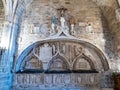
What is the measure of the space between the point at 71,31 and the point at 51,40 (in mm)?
834

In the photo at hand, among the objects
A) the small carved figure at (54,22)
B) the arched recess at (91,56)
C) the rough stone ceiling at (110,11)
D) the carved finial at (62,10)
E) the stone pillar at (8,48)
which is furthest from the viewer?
the carved finial at (62,10)

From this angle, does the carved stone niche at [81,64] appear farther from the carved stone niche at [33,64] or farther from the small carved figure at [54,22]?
the small carved figure at [54,22]

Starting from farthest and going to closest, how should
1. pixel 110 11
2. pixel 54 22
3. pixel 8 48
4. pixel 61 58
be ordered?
pixel 54 22, pixel 61 58, pixel 110 11, pixel 8 48

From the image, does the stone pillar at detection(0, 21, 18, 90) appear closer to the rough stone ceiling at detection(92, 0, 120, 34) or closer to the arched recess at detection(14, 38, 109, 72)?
the arched recess at detection(14, 38, 109, 72)

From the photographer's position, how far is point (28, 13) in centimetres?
670

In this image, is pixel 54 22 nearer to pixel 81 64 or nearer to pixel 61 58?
pixel 61 58

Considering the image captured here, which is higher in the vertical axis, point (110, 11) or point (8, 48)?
point (110, 11)

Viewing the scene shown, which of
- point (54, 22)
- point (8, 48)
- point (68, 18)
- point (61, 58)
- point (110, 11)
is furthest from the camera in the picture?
point (68, 18)

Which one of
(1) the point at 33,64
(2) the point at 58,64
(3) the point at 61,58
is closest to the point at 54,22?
(3) the point at 61,58

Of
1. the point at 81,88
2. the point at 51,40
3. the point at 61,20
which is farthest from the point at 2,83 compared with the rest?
the point at 61,20

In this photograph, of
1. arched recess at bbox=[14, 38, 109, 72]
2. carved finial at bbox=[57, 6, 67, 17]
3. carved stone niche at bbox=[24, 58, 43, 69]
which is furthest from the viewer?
carved finial at bbox=[57, 6, 67, 17]

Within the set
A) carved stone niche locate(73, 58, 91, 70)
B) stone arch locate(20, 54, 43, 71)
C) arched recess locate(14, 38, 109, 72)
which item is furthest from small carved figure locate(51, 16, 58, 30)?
carved stone niche locate(73, 58, 91, 70)

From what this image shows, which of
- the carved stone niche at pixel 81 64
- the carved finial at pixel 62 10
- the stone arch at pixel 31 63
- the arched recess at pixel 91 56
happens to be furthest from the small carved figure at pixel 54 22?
the carved stone niche at pixel 81 64

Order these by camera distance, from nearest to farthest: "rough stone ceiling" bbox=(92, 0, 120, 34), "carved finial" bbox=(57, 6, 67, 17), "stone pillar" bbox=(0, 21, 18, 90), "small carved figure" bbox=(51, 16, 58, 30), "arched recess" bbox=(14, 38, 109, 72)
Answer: "stone pillar" bbox=(0, 21, 18, 90) < "rough stone ceiling" bbox=(92, 0, 120, 34) < "arched recess" bbox=(14, 38, 109, 72) < "small carved figure" bbox=(51, 16, 58, 30) < "carved finial" bbox=(57, 6, 67, 17)
